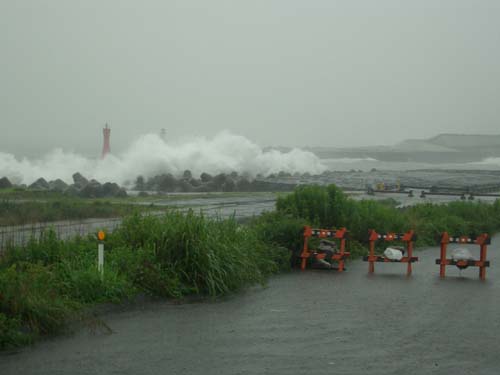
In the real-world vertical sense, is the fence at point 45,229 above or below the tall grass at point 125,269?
above

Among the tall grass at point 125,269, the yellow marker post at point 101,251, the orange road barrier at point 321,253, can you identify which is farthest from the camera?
the orange road barrier at point 321,253

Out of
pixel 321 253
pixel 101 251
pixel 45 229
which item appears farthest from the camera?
pixel 321 253

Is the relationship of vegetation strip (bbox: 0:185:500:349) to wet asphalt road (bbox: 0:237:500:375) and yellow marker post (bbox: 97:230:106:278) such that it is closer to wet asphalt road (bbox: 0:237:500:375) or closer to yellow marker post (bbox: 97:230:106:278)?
yellow marker post (bbox: 97:230:106:278)

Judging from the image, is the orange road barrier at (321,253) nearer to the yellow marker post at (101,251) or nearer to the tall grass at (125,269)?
the tall grass at (125,269)

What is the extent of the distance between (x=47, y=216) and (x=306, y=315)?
23.5 ft

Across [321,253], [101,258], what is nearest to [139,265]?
[101,258]

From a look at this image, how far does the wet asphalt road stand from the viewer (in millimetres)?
7000

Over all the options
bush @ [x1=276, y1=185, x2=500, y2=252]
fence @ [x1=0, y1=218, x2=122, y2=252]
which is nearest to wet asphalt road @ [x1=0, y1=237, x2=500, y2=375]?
fence @ [x1=0, y1=218, x2=122, y2=252]

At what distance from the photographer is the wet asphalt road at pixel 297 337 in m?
7.00

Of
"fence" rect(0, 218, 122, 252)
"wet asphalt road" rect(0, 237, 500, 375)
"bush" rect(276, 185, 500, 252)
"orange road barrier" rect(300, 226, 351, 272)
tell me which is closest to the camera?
"wet asphalt road" rect(0, 237, 500, 375)

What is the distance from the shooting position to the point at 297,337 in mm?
8266

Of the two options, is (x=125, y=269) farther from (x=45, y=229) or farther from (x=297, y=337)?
(x=297, y=337)

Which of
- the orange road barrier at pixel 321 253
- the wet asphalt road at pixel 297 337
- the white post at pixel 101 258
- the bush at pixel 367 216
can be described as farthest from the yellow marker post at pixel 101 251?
the bush at pixel 367 216

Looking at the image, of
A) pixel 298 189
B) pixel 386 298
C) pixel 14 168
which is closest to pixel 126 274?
pixel 386 298
